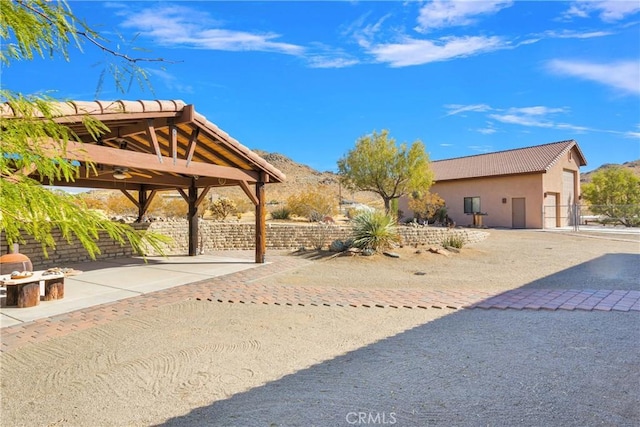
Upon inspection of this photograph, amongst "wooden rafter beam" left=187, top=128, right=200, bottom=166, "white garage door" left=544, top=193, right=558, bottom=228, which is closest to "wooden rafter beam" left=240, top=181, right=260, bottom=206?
"wooden rafter beam" left=187, top=128, right=200, bottom=166

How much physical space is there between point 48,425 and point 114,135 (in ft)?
24.6

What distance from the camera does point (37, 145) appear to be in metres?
2.12

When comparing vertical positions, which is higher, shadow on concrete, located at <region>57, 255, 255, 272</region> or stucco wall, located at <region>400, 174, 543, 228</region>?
stucco wall, located at <region>400, 174, 543, 228</region>

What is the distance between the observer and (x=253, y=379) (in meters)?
3.95

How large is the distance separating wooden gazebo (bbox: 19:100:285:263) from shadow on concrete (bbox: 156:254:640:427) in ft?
15.4

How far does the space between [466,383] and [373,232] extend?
9.69 m

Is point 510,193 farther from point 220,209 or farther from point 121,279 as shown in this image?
point 121,279

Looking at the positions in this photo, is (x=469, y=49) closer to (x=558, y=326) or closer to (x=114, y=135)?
(x=558, y=326)

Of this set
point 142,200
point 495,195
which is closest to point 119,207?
point 142,200

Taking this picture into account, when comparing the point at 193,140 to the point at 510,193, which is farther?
the point at 510,193

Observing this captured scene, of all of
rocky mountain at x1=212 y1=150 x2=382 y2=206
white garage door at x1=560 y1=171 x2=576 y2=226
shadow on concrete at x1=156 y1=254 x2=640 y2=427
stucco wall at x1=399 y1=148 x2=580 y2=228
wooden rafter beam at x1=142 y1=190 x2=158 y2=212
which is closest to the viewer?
shadow on concrete at x1=156 y1=254 x2=640 y2=427

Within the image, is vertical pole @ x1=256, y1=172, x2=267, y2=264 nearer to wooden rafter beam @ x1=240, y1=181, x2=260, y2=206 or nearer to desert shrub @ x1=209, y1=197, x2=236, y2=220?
wooden rafter beam @ x1=240, y1=181, x2=260, y2=206

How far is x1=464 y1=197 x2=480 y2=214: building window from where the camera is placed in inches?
1189

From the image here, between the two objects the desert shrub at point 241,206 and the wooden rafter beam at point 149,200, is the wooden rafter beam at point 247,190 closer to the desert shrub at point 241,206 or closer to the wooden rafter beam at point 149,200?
the wooden rafter beam at point 149,200
